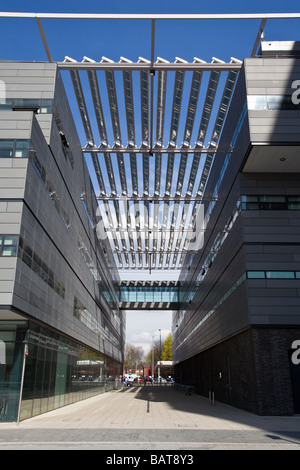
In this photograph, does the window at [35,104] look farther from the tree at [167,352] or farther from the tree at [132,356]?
the tree at [132,356]

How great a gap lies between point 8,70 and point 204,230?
900 inches

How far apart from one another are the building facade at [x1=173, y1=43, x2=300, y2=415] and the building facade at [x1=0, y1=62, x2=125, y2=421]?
10.7 metres

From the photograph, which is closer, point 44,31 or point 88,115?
point 44,31

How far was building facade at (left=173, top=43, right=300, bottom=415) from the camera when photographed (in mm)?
19141

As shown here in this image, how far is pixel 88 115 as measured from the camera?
984 inches

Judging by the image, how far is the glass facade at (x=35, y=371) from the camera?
1639 cm

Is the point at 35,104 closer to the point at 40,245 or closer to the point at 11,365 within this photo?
the point at 40,245

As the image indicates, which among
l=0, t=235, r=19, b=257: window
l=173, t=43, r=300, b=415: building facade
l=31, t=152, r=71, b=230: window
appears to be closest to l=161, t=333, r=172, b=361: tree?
l=173, t=43, r=300, b=415: building facade

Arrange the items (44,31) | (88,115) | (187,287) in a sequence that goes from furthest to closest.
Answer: (187,287) < (88,115) < (44,31)

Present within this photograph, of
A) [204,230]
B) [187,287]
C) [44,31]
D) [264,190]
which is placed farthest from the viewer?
[187,287]

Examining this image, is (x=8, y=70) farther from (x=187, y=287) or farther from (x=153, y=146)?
(x=187, y=287)

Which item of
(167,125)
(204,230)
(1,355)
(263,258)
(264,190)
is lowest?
(1,355)

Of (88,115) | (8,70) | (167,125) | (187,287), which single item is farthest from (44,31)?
(187,287)

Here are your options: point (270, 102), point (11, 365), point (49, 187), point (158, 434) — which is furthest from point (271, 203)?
point (11, 365)
